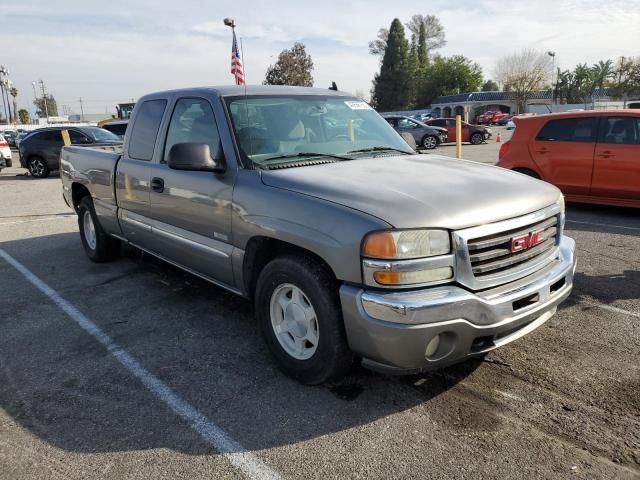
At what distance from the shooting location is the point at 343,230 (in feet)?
9.05

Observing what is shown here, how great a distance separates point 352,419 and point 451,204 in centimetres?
133

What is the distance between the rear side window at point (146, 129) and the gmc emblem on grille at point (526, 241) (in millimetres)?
3227

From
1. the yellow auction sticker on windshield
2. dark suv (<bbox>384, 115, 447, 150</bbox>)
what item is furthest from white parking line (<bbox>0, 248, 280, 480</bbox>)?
dark suv (<bbox>384, 115, 447, 150</bbox>)

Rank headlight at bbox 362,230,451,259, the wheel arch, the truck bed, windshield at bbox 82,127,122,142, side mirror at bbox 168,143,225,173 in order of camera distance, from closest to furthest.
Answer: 1. headlight at bbox 362,230,451,259
2. the wheel arch
3. side mirror at bbox 168,143,225,173
4. the truck bed
5. windshield at bbox 82,127,122,142

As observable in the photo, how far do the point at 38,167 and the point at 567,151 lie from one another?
16470mm

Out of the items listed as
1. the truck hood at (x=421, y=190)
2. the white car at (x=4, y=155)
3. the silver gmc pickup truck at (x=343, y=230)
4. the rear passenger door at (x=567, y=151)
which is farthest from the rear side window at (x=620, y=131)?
the white car at (x=4, y=155)

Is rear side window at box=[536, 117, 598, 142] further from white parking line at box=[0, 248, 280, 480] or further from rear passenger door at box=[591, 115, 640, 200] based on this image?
white parking line at box=[0, 248, 280, 480]

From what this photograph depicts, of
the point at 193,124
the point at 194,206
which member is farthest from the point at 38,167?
the point at 194,206

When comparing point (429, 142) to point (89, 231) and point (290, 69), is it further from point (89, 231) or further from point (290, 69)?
point (290, 69)

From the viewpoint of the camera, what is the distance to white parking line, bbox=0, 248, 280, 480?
8.34 feet

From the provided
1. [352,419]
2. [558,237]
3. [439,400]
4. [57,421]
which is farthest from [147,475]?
[558,237]

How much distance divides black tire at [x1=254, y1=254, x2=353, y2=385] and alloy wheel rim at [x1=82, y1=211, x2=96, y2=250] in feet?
12.4

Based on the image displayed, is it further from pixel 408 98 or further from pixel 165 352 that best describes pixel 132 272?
pixel 408 98

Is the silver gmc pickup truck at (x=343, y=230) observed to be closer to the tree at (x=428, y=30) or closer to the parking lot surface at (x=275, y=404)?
the parking lot surface at (x=275, y=404)
